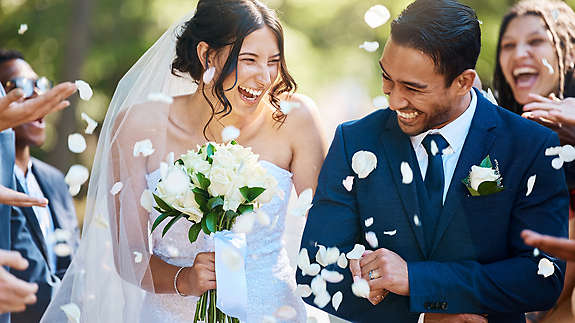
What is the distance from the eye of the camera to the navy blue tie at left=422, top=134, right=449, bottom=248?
2916mm

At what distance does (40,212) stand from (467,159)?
2.67m

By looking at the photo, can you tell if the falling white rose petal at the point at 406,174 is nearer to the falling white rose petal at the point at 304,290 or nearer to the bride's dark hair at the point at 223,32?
the falling white rose petal at the point at 304,290

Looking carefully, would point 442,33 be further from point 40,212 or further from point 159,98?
point 40,212

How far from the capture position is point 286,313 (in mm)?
3557

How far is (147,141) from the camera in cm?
342

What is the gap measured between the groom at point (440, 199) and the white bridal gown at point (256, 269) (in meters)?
0.58

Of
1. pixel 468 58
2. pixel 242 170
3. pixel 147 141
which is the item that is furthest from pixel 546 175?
pixel 147 141

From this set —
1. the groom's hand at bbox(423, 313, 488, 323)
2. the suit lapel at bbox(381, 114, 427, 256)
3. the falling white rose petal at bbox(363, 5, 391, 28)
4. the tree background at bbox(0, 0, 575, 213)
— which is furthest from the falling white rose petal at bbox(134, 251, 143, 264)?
the tree background at bbox(0, 0, 575, 213)

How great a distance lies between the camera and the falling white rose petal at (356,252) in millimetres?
2904

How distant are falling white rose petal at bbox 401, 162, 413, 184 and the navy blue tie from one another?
0.07 metres

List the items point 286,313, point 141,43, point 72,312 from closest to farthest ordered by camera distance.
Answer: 1. point 72,312
2. point 286,313
3. point 141,43

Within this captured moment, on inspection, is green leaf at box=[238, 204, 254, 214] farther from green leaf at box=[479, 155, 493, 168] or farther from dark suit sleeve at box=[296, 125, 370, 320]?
green leaf at box=[479, 155, 493, 168]

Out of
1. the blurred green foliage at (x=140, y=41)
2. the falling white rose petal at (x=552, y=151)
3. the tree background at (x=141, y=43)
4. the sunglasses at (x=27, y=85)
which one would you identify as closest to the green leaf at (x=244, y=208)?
the falling white rose petal at (x=552, y=151)

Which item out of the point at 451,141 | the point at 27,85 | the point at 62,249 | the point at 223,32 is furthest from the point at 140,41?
the point at 451,141
